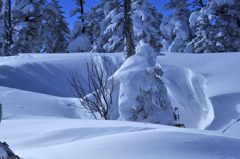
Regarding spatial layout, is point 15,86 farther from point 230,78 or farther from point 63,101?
point 230,78

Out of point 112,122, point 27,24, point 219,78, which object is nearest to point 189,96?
point 219,78

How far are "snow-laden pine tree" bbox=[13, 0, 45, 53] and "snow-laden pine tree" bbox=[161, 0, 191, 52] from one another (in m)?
7.18

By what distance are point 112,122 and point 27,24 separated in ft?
65.6

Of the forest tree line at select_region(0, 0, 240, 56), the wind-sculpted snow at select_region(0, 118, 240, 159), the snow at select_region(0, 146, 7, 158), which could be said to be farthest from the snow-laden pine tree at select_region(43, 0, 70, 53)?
the snow at select_region(0, 146, 7, 158)

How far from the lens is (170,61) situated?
646 inches

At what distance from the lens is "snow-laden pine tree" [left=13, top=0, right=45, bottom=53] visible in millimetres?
25500

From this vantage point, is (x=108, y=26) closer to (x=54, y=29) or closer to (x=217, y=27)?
(x=217, y=27)

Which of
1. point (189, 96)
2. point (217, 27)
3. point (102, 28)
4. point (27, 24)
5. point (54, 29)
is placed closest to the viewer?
point (189, 96)

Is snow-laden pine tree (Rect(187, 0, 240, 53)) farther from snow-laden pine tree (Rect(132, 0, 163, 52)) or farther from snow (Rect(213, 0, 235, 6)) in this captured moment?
snow-laden pine tree (Rect(132, 0, 163, 52))

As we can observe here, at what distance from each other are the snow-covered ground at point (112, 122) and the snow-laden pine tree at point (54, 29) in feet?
26.7

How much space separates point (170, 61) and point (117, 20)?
2866 mm

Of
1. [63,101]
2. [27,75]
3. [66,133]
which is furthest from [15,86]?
[66,133]

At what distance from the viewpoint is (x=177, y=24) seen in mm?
25922

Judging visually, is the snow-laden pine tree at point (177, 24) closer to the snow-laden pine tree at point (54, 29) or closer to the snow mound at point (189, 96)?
the snow-laden pine tree at point (54, 29)
